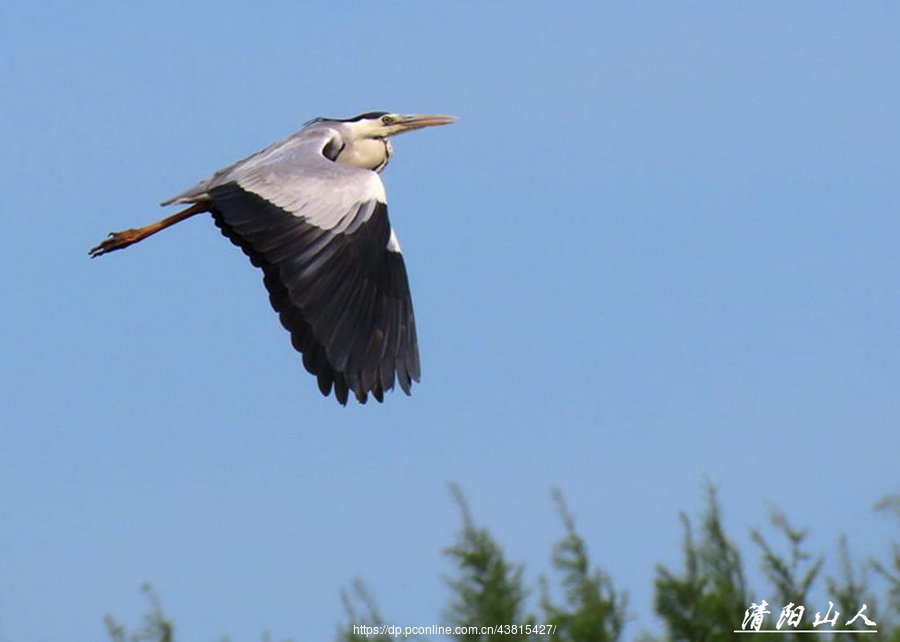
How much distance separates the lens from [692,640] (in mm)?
4777

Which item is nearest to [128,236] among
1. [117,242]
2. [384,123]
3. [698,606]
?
[117,242]

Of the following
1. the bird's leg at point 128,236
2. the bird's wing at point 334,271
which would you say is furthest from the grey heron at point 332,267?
the bird's leg at point 128,236

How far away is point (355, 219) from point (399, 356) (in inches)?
30.0

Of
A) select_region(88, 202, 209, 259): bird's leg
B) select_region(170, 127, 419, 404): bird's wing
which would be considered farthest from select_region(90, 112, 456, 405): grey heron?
select_region(88, 202, 209, 259): bird's leg

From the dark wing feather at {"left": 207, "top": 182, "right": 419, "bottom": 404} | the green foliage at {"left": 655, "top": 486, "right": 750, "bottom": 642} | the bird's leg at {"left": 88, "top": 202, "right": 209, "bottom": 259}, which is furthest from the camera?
the bird's leg at {"left": 88, "top": 202, "right": 209, "bottom": 259}

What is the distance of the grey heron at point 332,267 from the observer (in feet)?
24.9

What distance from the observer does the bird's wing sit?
299 inches

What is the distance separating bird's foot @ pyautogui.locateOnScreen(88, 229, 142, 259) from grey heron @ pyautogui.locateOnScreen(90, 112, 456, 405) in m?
1.65

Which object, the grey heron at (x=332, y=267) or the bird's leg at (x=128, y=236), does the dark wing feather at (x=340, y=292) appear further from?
the bird's leg at (x=128, y=236)

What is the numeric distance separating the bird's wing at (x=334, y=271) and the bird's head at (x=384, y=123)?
7.74 ft

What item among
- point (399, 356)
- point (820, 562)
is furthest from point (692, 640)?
point (399, 356)

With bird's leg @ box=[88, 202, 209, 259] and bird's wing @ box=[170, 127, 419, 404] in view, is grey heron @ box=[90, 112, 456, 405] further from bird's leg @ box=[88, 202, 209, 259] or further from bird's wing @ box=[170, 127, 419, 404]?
bird's leg @ box=[88, 202, 209, 259]

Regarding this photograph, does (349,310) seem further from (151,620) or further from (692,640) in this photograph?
(692,640)

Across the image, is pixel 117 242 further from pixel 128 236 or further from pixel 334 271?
pixel 334 271
